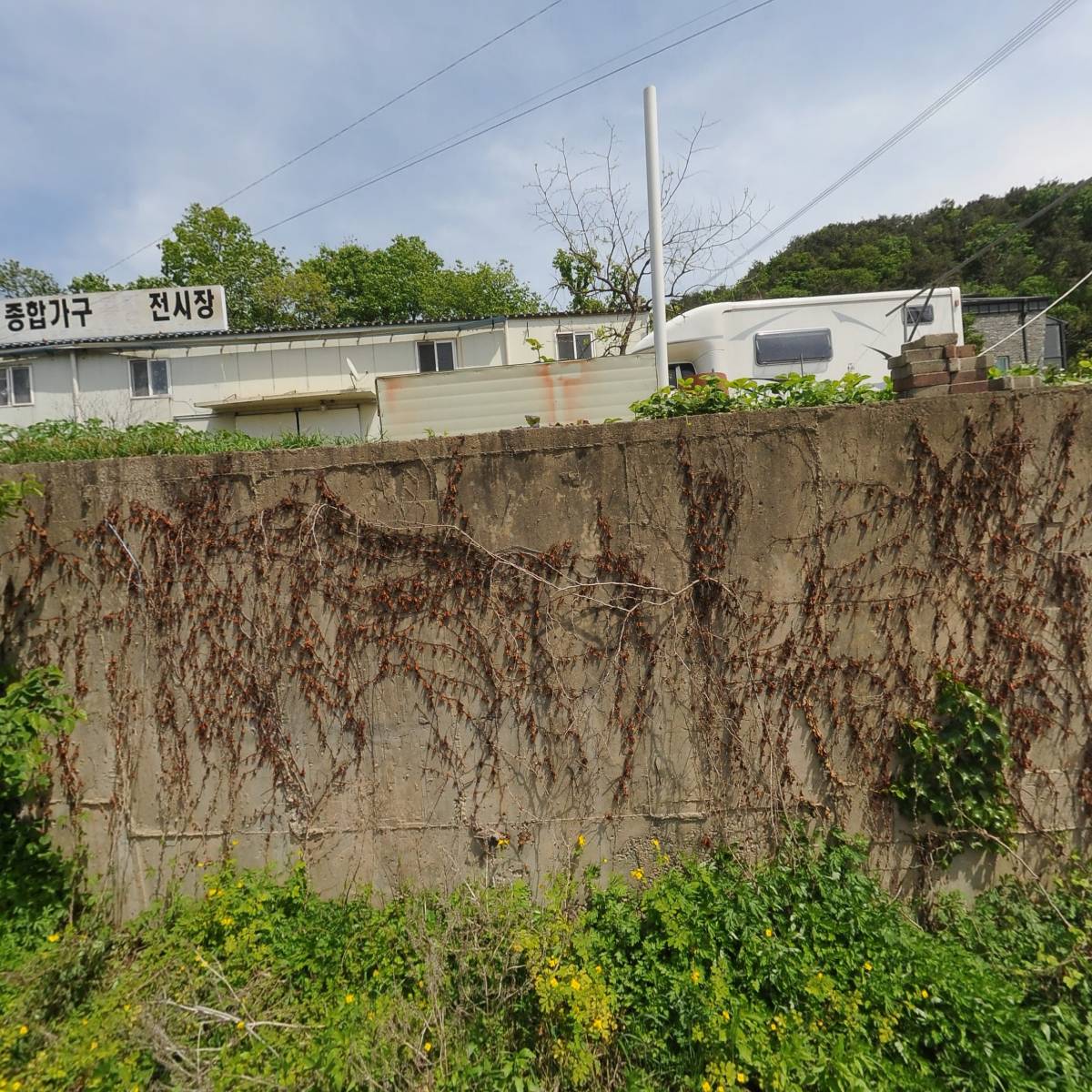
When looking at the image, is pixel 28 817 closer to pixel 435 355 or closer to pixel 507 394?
pixel 507 394

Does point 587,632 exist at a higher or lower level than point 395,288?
lower

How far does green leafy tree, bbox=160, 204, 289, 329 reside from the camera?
90.8 feet

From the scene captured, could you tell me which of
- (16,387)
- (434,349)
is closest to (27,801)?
(434,349)

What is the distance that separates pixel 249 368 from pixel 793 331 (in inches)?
430

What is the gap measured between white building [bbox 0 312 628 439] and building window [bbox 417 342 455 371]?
2 cm

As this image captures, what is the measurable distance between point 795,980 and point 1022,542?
2.46m

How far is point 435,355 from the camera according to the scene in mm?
13602

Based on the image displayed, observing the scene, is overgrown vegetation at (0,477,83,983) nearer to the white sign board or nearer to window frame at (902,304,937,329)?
the white sign board

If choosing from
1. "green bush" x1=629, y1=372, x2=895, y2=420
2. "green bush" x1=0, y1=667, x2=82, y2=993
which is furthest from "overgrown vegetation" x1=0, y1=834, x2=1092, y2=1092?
"green bush" x1=629, y1=372, x2=895, y2=420

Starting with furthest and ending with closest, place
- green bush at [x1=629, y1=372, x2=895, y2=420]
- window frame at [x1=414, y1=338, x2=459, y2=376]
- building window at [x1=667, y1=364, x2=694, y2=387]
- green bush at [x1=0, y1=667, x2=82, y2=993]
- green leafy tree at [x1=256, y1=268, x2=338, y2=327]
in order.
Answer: green leafy tree at [x1=256, y1=268, x2=338, y2=327] → window frame at [x1=414, y1=338, x2=459, y2=376] → building window at [x1=667, y1=364, x2=694, y2=387] → green bush at [x1=629, y1=372, x2=895, y2=420] → green bush at [x1=0, y1=667, x2=82, y2=993]

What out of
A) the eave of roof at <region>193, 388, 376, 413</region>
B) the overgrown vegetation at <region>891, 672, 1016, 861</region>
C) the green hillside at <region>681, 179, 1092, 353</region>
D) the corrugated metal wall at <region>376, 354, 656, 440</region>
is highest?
the green hillside at <region>681, 179, 1092, 353</region>

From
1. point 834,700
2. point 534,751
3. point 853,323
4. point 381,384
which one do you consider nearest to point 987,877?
point 834,700

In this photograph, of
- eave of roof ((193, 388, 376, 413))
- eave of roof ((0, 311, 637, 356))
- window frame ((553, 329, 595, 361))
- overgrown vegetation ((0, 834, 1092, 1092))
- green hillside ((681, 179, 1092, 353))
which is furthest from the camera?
green hillside ((681, 179, 1092, 353))

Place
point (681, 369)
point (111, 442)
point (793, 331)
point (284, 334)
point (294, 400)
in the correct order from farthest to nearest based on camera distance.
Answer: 1. point (284, 334)
2. point (294, 400)
3. point (681, 369)
4. point (793, 331)
5. point (111, 442)
